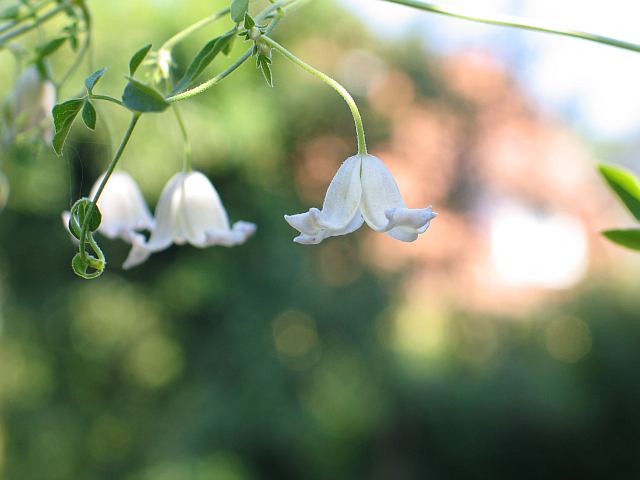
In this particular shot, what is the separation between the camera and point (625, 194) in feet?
1.24

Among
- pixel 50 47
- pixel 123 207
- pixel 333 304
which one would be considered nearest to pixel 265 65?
pixel 50 47

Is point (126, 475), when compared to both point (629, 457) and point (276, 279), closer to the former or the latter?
point (276, 279)

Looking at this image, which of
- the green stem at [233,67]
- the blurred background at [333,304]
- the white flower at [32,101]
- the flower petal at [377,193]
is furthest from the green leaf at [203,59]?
the blurred background at [333,304]

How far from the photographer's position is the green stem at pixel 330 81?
0.29 m

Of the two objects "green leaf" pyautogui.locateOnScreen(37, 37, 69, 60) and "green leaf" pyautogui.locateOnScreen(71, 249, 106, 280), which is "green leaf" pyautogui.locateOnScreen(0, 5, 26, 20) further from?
"green leaf" pyautogui.locateOnScreen(71, 249, 106, 280)

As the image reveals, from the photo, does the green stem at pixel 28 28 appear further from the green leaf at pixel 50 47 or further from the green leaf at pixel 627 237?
the green leaf at pixel 627 237

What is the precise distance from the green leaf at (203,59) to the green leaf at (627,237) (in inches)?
8.3

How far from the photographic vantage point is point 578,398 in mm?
3162

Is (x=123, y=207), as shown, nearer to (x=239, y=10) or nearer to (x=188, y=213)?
(x=188, y=213)

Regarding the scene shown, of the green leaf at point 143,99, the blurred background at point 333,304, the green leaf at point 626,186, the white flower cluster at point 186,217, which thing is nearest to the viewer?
the green leaf at point 143,99

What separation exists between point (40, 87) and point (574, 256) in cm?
363

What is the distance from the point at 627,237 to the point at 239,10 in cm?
22

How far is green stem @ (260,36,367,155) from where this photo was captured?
0.96 ft

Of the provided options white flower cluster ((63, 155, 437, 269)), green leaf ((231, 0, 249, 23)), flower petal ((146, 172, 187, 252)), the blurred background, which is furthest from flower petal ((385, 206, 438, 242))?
the blurred background
